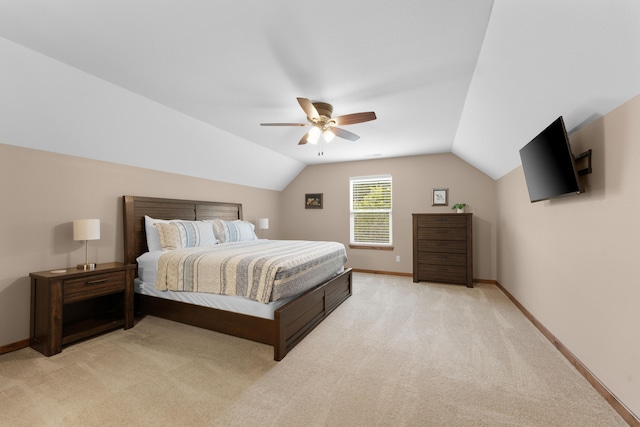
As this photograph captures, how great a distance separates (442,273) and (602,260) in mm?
3186

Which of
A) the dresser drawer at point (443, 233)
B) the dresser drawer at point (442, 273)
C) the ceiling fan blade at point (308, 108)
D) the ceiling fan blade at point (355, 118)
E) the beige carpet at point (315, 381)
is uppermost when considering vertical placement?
the ceiling fan blade at point (308, 108)

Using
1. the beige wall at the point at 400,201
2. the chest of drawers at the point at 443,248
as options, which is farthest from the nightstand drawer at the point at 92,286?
the chest of drawers at the point at 443,248

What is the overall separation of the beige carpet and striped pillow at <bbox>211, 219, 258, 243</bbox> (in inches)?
58.3

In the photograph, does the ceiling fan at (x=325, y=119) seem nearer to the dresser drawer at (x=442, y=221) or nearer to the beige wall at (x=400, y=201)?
the dresser drawer at (x=442, y=221)

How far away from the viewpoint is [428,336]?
9.37 ft

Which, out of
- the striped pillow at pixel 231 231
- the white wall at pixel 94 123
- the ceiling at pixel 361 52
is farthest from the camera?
the striped pillow at pixel 231 231

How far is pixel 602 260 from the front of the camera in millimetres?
1909

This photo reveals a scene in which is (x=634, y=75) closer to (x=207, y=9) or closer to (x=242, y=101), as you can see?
(x=207, y=9)

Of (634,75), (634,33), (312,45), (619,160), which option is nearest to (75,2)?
(312,45)

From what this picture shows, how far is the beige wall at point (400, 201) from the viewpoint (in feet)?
16.8

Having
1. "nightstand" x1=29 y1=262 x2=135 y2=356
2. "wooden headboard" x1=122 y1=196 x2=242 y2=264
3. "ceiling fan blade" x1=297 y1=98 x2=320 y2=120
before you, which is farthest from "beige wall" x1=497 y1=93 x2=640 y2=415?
"wooden headboard" x1=122 y1=196 x2=242 y2=264

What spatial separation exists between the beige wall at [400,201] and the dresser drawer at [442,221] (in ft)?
1.65

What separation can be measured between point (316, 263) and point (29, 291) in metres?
2.85

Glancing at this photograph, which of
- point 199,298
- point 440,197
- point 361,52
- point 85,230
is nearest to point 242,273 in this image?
point 199,298
